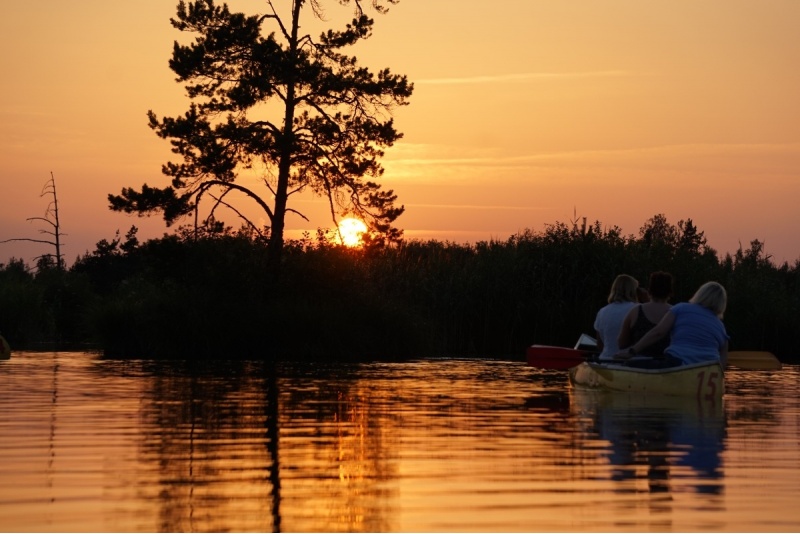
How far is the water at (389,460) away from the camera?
26.8 feet

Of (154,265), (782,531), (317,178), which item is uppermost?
(317,178)

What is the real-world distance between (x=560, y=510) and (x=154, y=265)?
28169 millimetres

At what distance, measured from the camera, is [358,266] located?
36781 millimetres

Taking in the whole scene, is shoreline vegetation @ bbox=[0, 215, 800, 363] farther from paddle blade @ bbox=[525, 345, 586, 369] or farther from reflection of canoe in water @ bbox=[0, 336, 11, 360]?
paddle blade @ bbox=[525, 345, 586, 369]

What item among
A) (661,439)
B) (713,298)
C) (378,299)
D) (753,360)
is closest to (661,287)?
(713,298)

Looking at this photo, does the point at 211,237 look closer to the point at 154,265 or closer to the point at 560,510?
the point at 154,265

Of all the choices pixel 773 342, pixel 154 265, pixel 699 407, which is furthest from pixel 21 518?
pixel 773 342

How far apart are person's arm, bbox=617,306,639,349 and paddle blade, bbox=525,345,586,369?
400 centimetres

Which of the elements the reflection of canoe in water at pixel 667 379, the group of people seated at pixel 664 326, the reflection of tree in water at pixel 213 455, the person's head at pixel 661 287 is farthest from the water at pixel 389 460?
the person's head at pixel 661 287

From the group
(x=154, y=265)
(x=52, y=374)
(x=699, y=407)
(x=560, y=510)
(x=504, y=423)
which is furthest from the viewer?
(x=154, y=265)

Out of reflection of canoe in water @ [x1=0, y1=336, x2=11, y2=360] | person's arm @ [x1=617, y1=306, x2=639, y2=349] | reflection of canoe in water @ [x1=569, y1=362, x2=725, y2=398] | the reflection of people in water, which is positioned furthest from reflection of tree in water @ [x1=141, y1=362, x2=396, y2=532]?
reflection of canoe in water @ [x1=0, y1=336, x2=11, y2=360]

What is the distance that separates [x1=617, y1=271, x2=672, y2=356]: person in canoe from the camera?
1767 cm

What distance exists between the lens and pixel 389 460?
10961mm

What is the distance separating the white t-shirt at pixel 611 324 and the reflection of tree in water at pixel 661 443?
2.34 feet
